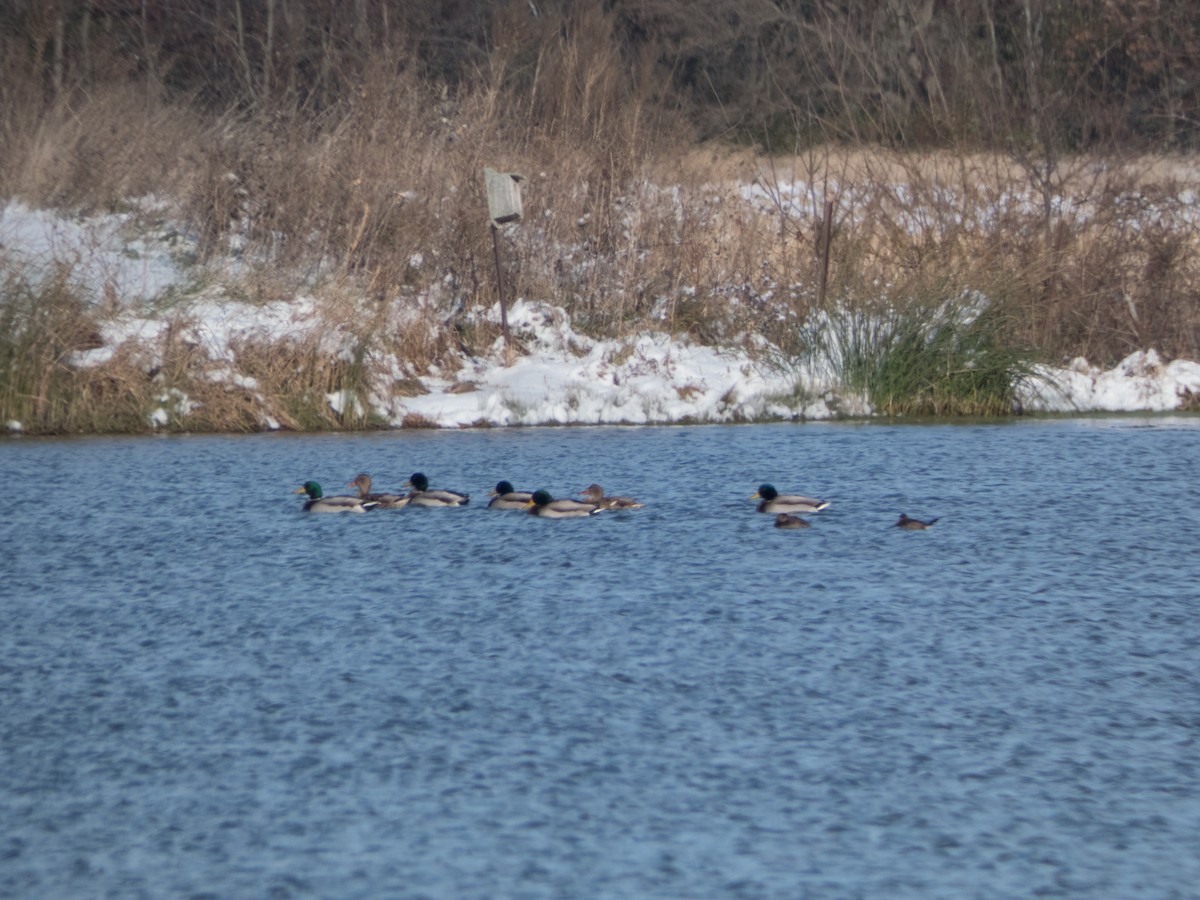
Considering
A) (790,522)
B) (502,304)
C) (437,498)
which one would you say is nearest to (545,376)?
(502,304)

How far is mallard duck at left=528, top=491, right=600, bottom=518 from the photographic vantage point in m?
10.9

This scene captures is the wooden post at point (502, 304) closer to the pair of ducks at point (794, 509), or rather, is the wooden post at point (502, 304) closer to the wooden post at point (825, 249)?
the wooden post at point (825, 249)

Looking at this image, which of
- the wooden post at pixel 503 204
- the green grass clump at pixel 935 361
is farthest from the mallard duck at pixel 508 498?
the wooden post at pixel 503 204

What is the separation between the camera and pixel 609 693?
6.91 metres

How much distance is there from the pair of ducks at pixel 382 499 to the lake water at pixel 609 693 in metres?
0.16

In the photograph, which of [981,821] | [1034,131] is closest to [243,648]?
[981,821]

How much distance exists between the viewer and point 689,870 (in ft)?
16.5

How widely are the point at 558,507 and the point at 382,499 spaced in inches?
50.0

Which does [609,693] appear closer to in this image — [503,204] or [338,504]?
[338,504]

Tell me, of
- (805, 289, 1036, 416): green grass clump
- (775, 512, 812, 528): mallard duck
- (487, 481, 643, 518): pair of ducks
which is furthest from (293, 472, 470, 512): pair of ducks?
(805, 289, 1036, 416): green grass clump

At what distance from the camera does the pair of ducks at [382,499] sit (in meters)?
11.1

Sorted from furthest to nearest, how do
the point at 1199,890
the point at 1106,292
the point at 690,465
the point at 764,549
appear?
the point at 1106,292
the point at 690,465
the point at 764,549
the point at 1199,890

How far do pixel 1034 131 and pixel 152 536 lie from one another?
43.1ft

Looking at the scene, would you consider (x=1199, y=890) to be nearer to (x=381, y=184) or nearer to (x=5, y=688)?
(x=5, y=688)
